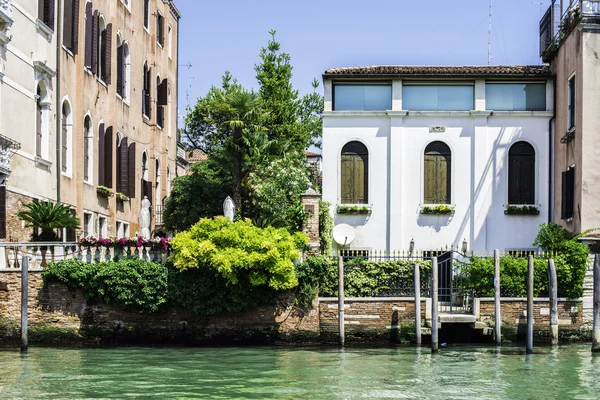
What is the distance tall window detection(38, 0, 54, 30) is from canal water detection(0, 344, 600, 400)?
7.72 meters

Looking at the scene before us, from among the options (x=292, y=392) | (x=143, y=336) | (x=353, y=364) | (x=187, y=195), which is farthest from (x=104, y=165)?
(x=292, y=392)

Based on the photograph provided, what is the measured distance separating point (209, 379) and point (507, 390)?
14.8ft

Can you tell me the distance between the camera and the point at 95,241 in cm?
2270

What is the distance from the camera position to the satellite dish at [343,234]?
91.0 feet

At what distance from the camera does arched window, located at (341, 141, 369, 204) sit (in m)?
28.9

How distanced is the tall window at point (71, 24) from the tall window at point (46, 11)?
718 mm

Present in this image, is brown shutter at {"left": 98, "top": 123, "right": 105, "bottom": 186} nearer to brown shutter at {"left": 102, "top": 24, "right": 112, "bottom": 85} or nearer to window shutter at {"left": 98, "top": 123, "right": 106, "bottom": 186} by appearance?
window shutter at {"left": 98, "top": 123, "right": 106, "bottom": 186}

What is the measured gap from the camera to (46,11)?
2441cm

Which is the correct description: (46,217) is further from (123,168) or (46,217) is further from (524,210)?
(524,210)

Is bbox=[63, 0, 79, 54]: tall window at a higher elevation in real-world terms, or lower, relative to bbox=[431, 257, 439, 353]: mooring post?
higher

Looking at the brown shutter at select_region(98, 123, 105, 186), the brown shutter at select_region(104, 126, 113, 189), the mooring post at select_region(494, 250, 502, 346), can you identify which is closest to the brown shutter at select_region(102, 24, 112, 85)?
the brown shutter at select_region(104, 126, 113, 189)

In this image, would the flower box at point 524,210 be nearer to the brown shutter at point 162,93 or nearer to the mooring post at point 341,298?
the mooring post at point 341,298

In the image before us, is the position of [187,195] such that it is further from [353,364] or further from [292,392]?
[292,392]

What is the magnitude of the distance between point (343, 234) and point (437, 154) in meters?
3.53
